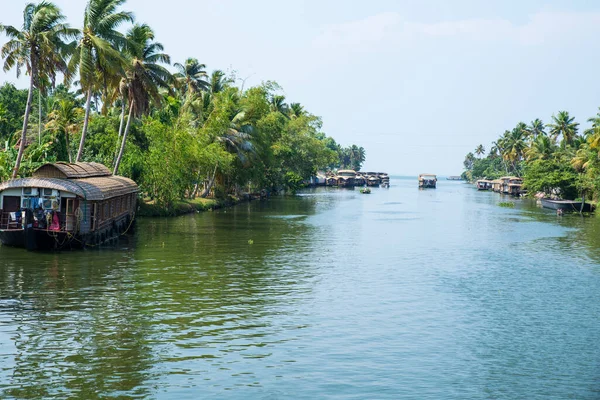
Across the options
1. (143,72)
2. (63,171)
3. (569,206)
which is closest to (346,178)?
(569,206)

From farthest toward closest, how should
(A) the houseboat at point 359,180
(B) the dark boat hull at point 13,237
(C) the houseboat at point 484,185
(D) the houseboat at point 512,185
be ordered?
1. (A) the houseboat at point 359,180
2. (C) the houseboat at point 484,185
3. (D) the houseboat at point 512,185
4. (B) the dark boat hull at point 13,237

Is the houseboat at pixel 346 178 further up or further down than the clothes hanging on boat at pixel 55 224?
further up

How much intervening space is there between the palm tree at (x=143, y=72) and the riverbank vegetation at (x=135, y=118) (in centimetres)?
8

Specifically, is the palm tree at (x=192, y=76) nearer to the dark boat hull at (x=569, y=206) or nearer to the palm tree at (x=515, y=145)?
the dark boat hull at (x=569, y=206)

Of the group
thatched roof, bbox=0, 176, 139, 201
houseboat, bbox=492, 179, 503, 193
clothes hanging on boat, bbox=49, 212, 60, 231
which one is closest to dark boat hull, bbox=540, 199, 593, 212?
thatched roof, bbox=0, 176, 139, 201

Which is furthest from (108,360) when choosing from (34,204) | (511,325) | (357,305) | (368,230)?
(368,230)

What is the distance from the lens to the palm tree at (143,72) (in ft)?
175

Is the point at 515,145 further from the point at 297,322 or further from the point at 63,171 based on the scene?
the point at 297,322

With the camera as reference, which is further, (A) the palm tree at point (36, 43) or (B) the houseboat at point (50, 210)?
(A) the palm tree at point (36, 43)

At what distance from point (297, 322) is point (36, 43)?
28.8 metres

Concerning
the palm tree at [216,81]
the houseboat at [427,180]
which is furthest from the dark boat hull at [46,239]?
the houseboat at [427,180]

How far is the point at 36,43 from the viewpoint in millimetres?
41844

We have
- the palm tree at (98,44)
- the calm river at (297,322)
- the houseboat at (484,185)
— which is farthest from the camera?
the houseboat at (484,185)

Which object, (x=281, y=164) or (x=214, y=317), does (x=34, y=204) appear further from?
(x=281, y=164)
